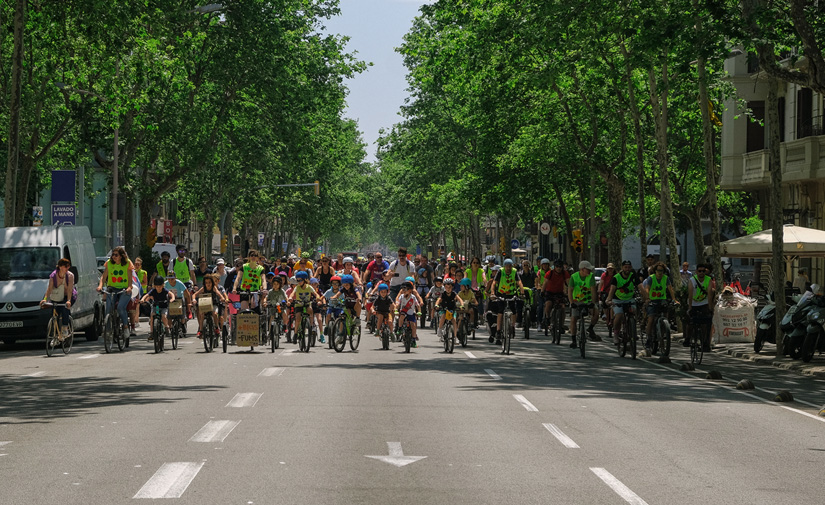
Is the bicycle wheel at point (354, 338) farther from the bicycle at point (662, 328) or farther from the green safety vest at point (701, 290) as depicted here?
the green safety vest at point (701, 290)

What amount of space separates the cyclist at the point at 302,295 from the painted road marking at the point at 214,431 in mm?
11826

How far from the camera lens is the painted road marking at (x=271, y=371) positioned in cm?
1847

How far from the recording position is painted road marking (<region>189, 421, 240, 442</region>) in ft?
36.7

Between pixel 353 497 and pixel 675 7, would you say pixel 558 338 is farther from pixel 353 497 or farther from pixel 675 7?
pixel 353 497

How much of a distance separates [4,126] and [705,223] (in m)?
45.2

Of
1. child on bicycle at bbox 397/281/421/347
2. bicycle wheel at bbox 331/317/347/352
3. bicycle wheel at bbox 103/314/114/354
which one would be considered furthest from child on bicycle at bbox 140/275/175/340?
child on bicycle at bbox 397/281/421/347

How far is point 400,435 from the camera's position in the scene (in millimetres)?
11594

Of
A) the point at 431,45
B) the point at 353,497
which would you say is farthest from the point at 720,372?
the point at 431,45

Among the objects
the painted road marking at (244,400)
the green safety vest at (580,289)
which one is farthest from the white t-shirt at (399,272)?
the painted road marking at (244,400)

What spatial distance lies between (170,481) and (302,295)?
607 inches

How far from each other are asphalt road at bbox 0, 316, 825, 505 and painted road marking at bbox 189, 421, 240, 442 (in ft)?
0.14

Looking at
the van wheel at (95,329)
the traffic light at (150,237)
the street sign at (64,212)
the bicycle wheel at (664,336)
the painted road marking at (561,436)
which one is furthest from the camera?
the traffic light at (150,237)

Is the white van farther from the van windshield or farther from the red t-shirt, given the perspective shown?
the red t-shirt

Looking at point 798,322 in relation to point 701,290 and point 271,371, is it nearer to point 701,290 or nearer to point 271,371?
point 701,290
